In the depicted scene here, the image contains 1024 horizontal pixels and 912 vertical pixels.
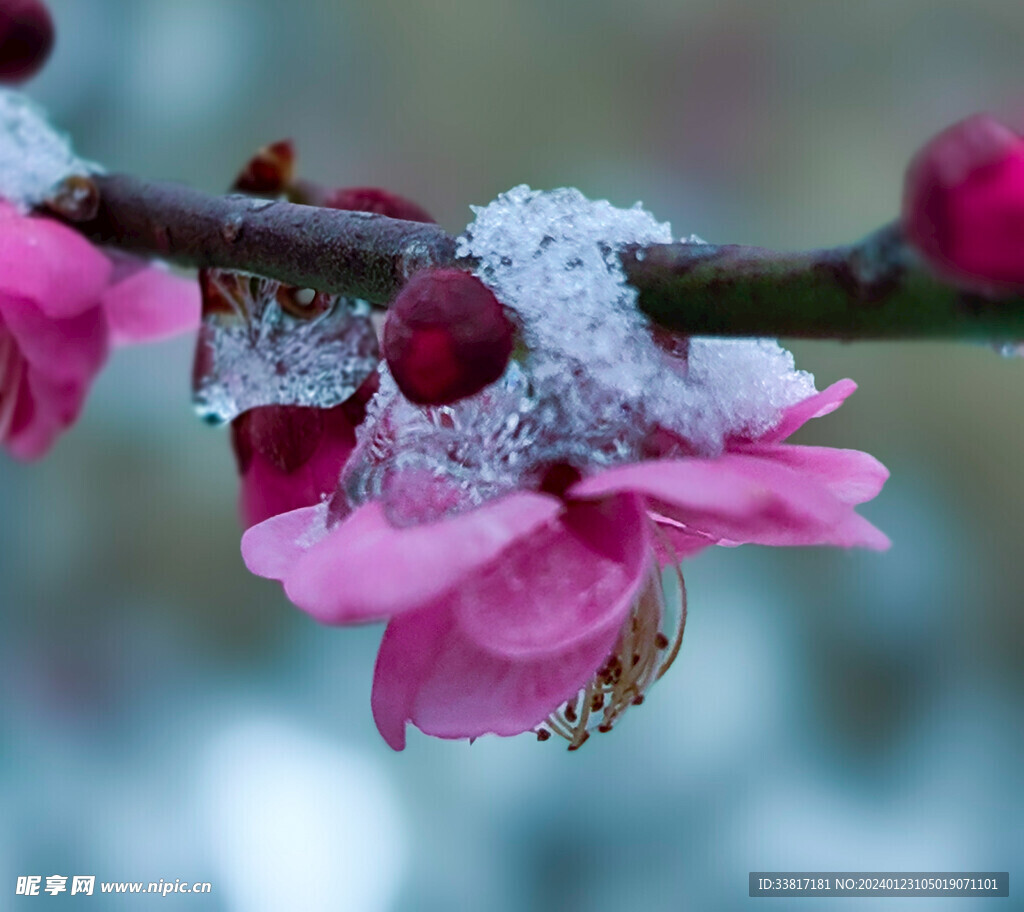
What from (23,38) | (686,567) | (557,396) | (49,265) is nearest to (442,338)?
(557,396)

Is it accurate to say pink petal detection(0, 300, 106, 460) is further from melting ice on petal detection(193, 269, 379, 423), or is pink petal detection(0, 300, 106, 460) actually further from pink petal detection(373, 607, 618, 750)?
pink petal detection(373, 607, 618, 750)

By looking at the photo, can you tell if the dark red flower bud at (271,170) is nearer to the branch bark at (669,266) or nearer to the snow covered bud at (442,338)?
the branch bark at (669,266)

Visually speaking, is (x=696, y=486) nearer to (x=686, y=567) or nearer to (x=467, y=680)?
(x=467, y=680)

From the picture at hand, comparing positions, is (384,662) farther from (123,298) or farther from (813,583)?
(813,583)

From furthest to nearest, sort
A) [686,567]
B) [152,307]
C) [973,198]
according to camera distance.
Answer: [686,567] < [152,307] < [973,198]

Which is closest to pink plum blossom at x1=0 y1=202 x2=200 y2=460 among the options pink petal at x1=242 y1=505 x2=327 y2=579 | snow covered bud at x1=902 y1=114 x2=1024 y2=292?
pink petal at x1=242 y1=505 x2=327 y2=579

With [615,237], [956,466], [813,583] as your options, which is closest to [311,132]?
[813,583]

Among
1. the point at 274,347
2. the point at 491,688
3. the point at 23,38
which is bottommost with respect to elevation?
the point at 491,688
